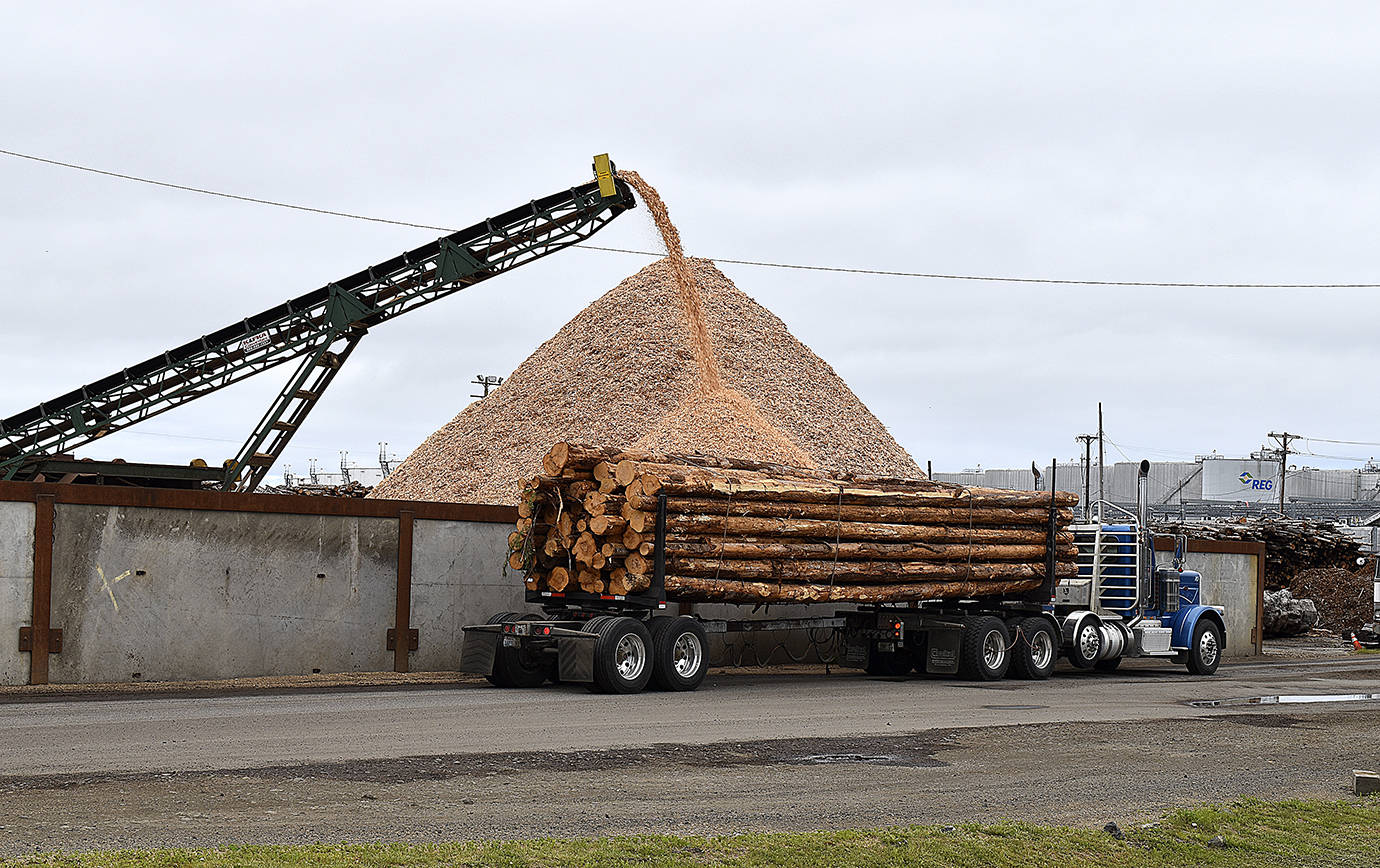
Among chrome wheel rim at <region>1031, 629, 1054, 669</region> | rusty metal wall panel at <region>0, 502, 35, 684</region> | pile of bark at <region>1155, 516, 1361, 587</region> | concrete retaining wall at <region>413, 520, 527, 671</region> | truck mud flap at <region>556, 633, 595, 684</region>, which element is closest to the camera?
rusty metal wall panel at <region>0, 502, 35, 684</region>

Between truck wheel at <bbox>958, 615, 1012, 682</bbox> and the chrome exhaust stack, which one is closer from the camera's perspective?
truck wheel at <bbox>958, 615, 1012, 682</bbox>

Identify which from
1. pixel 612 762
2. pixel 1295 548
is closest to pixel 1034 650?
pixel 612 762

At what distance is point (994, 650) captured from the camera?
21.2 m

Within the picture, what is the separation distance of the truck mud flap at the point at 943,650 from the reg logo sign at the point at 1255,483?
75547mm

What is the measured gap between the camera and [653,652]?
17.6 m

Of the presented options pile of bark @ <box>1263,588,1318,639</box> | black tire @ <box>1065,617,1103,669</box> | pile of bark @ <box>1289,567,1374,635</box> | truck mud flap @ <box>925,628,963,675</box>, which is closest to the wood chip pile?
pile of bark @ <box>1263,588,1318,639</box>

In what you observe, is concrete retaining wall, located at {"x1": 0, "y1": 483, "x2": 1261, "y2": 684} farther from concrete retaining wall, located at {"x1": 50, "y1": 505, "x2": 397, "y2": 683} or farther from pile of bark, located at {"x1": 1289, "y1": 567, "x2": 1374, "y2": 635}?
pile of bark, located at {"x1": 1289, "y1": 567, "x2": 1374, "y2": 635}

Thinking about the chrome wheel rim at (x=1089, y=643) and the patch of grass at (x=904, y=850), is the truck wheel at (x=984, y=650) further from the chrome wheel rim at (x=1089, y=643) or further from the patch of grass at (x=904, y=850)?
the patch of grass at (x=904, y=850)

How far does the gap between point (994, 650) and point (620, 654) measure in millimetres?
6694

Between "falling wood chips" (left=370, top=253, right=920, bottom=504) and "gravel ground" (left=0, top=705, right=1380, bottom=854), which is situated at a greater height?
"falling wood chips" (left=370, top=253, right=920, bottom=504)

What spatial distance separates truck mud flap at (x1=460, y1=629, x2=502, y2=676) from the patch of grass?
406 inches

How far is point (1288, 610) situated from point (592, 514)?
24.4m

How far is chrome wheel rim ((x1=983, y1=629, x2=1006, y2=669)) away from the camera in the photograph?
21.0 metres

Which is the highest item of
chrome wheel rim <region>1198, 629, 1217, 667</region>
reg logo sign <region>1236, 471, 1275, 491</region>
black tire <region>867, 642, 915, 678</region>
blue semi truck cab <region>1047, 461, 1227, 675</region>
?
reg logo sign <region>1236, 471, 1275, 491</region>
